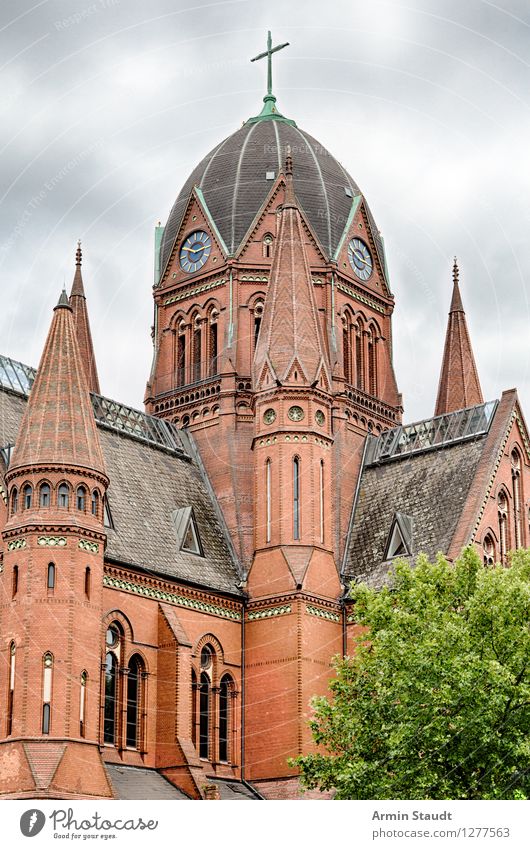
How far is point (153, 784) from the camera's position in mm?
55625

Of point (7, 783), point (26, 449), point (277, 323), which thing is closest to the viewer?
point (7, 783)

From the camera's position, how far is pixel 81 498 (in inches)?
2138

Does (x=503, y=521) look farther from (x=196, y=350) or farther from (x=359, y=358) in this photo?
(x=196, y=350)

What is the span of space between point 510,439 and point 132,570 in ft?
61.2

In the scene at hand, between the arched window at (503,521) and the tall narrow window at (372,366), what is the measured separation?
11275 mm

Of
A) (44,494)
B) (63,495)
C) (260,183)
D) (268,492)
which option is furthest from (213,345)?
(44,494)

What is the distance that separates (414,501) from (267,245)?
15399 mm

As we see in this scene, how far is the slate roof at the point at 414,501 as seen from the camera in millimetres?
63688

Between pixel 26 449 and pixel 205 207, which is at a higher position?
pixel 205 207

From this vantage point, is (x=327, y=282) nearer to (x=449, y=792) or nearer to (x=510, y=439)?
(x=510, y=439)

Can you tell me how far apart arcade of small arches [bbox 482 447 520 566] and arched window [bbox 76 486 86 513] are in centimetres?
1801

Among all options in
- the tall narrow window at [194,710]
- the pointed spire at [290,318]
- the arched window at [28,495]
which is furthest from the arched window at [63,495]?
the pointed spire at [290,318]
